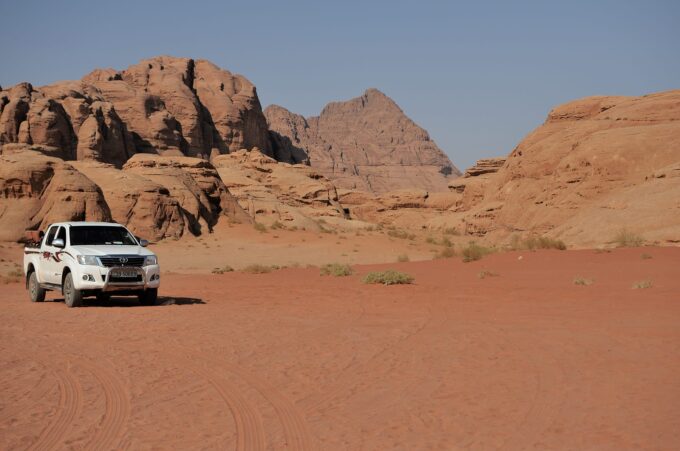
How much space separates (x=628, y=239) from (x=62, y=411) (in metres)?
23.8

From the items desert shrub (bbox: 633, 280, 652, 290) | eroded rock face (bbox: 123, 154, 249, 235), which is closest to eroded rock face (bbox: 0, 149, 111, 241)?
eroded rock face (bbox: 123, 154, 249, 235)

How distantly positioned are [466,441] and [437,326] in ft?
19.9

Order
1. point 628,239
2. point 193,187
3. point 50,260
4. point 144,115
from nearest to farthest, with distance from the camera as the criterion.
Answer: point 50,260 → point 628,239 → point 193,187 → point 144,115

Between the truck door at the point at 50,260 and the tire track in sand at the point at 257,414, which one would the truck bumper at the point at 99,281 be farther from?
the tire track in sand at the point at 257,414

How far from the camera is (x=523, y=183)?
150 feet

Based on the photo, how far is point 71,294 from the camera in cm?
1423

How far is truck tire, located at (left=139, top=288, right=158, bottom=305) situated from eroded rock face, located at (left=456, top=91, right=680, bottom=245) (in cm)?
1966

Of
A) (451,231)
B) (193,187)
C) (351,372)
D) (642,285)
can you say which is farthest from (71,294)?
(451,231)

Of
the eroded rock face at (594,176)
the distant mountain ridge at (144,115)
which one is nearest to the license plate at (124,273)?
the eroded rock face at (594,176)

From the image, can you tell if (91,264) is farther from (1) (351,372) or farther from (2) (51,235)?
(1) (351,372)

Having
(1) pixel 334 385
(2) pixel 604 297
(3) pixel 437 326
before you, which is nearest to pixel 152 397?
(1) pixel 334 385

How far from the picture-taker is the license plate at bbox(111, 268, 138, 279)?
14058 millimetres

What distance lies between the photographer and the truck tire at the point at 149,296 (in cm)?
1485

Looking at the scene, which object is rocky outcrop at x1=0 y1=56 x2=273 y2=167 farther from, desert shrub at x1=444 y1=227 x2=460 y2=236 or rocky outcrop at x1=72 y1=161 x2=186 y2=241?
desert shrub at x1=444 y1=227 x2=460 y2=236
